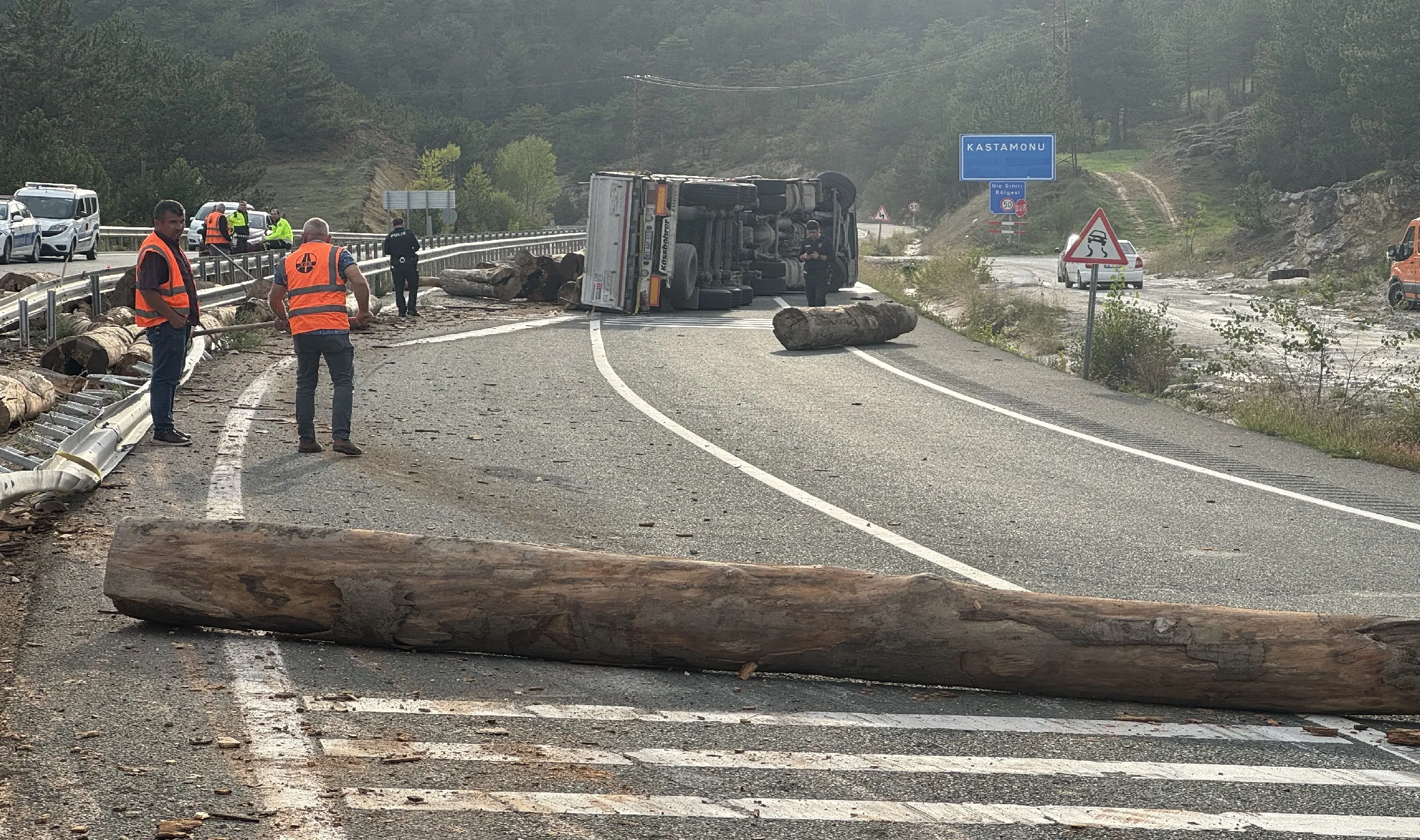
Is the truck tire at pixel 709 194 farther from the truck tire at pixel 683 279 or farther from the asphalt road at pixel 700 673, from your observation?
the asphalt road at pixel 700 673

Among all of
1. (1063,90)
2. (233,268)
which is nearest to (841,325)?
(233,268)

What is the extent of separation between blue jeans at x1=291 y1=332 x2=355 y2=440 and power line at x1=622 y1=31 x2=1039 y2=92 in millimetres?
125851

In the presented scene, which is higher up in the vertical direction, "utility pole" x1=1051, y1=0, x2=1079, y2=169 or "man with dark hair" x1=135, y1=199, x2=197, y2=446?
"utility pole" x1=1051, y1=0, x2=1079, y2=169

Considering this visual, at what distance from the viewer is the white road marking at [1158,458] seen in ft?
31.4

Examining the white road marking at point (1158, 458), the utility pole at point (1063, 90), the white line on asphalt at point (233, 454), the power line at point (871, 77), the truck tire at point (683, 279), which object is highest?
the power line at point (871, 77)

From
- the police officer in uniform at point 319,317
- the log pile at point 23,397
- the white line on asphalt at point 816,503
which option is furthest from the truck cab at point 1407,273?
the log pile at point 23,397

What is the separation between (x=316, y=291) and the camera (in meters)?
10.9

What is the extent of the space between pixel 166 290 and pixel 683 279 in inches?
621

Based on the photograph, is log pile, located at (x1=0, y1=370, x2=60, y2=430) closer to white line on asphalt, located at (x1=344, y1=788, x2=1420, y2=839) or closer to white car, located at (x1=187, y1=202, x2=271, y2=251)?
white line on asphalt, located at (x1=344, y1=788, x2=1420, y2=839)

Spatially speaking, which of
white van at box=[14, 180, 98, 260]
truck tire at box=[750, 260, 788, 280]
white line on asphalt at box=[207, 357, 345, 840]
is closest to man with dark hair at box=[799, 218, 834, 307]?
A: truck tire at box=[750, 260, 788, 280]

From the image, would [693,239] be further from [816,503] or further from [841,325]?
[816,503]

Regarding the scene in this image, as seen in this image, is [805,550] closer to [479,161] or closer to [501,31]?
[479,161]

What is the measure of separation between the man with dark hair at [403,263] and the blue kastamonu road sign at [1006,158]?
120 feet

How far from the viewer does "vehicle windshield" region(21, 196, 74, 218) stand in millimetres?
35406
